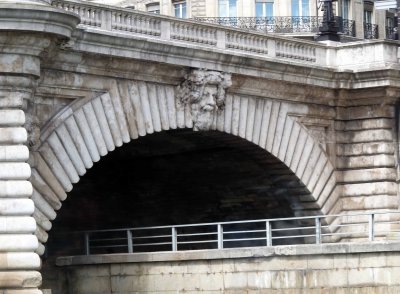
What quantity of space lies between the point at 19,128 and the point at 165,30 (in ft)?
23.8

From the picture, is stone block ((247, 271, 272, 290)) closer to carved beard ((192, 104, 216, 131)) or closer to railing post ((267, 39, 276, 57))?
carved beard ((192, 104, 216, 131))

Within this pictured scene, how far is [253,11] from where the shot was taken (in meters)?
81.4

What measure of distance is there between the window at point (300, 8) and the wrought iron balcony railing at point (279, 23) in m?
0.36

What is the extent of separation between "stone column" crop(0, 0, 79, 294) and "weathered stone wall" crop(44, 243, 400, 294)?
501 cm

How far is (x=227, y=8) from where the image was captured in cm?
8212

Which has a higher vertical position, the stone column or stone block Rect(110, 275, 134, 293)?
the stone column

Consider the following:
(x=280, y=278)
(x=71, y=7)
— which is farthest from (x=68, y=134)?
(x=280, y=278)

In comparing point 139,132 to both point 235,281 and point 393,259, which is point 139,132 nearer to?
point 235,281

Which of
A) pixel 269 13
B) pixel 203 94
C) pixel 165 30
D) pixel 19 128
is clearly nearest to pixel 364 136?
pixel 203 94

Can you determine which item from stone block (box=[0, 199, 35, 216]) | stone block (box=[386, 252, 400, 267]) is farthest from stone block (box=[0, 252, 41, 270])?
stone block (box=[386, 252, 400, 267])

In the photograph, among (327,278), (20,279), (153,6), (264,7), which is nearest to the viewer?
(20,279)

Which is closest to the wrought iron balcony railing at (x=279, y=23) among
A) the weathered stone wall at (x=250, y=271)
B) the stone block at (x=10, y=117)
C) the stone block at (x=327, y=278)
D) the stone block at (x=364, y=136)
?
the stone block at (x=364, y=136)

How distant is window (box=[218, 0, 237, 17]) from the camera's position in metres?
81.8

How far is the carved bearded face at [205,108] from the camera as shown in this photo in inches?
1873
